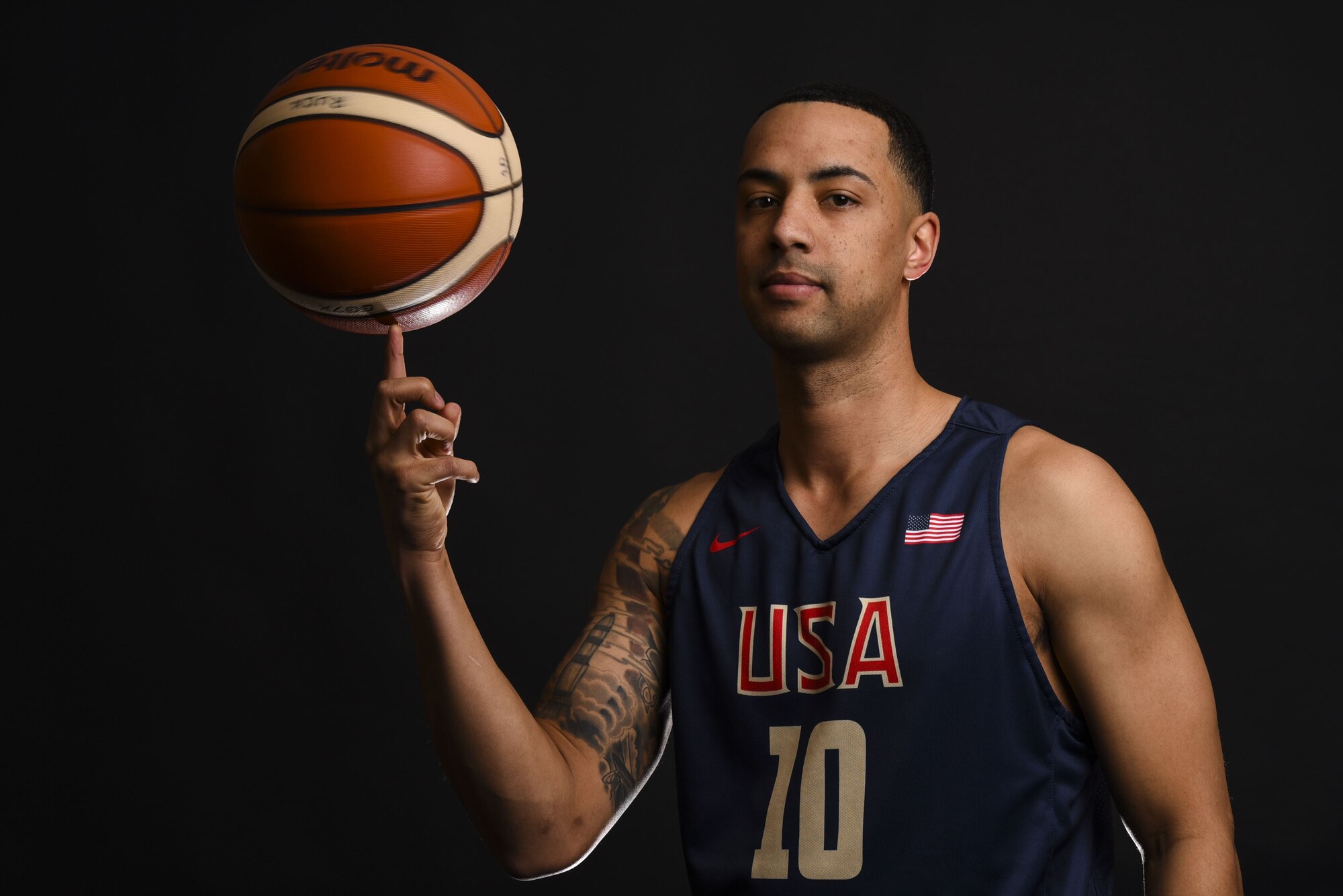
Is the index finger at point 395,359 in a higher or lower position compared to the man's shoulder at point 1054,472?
higher

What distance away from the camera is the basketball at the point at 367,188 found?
6.85 ft

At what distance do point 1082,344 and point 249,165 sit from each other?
277 cm

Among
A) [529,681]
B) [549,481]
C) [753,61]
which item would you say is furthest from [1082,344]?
[529,681]

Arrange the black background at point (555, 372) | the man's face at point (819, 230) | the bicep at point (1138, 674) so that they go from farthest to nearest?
1. the black background at point (555, 372)
2. the man's face at point (819, 230)
3. the bicep at point (1138, 674)

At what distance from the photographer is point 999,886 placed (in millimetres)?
2121

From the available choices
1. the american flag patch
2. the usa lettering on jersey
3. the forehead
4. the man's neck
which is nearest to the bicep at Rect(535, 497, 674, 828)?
the usa lettering on jersey

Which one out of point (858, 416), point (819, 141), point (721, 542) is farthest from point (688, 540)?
point (819, 141)

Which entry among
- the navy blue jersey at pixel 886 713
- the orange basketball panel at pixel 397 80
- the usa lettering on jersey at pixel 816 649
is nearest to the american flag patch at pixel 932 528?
the navy blue jersey at pixel 886 713

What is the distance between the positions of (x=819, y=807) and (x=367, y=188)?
1.20m

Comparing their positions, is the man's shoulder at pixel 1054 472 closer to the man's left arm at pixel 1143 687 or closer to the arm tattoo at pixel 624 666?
the man's left arm at pixel 1143 687

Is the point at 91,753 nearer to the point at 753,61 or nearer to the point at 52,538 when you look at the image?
the point at 52,538

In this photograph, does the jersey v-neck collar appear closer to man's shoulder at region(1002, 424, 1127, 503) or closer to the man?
the man

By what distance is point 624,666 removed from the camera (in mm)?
2467

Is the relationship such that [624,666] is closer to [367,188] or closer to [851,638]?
[851,638]
